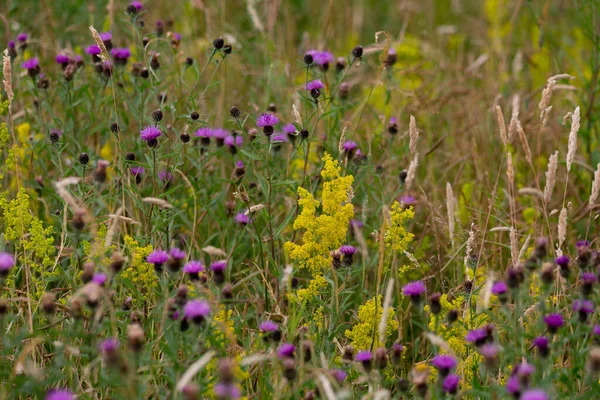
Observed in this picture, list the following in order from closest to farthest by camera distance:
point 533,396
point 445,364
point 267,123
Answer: point 533,396
point 445,364
point 267,123

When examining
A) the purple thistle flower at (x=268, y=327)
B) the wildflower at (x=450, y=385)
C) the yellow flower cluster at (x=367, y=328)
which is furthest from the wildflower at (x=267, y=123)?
the wildflower at (x=450, y=385)

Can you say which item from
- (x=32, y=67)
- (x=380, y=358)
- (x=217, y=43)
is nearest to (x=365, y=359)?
(x=380, y=358)

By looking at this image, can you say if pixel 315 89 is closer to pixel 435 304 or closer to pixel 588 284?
pixel 435 304

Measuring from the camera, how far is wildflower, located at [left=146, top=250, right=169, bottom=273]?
8.15 feet

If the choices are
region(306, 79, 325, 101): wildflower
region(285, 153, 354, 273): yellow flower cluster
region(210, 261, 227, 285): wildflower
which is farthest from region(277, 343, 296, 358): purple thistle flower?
region(306, 79, 325, 101): wildflower

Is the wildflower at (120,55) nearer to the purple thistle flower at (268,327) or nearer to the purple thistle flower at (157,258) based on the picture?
the purple thistle flower at (157,258)

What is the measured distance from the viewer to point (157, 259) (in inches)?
97.8

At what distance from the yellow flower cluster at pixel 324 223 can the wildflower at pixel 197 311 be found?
654 millimetres

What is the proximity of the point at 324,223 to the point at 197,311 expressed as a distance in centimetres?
78

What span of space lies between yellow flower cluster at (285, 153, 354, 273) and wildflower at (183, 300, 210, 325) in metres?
0.65

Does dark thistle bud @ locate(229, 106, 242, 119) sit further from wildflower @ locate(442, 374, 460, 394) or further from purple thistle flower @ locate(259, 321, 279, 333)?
wildflower @ locate(442, 374, 460, 394)

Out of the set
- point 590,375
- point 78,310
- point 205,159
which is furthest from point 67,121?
point 590,375

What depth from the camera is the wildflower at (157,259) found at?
97.8 inches

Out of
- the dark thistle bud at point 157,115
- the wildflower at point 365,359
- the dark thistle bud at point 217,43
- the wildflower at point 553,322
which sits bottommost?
the wildflower at point 365,359
